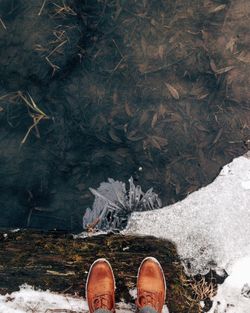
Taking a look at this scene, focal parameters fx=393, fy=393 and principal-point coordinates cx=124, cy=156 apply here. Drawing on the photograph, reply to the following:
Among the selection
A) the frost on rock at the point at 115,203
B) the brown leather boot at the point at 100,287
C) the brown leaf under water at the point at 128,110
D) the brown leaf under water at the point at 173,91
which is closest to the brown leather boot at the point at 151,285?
the brown leather boot at the point at 100,287

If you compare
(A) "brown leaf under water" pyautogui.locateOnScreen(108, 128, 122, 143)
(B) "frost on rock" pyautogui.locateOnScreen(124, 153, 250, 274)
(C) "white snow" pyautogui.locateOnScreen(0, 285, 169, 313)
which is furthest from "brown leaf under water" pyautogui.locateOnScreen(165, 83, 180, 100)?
(C) "white snow" pyautogui.locateOnScreen(0, 285, 169, 313)

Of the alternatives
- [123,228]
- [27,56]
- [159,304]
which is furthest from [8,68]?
[159,304]

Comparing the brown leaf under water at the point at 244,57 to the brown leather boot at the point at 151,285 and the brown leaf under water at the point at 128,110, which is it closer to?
the brown leaf under water at the point at 128,110

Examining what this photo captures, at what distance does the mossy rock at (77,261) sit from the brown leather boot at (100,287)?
36 millimetres

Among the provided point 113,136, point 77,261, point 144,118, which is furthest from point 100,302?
point 144,118

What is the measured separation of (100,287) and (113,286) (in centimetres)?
8

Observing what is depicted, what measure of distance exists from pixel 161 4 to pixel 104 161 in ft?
3.63

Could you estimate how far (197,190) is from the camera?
2.56 m

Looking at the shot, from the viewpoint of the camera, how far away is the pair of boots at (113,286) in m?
2.34

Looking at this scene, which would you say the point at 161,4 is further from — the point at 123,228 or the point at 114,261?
the point at 114,261

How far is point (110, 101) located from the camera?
2.63 m

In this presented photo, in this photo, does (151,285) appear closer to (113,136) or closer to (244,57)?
(113,136)

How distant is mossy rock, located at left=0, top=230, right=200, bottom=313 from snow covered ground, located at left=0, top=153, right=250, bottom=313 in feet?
0.23

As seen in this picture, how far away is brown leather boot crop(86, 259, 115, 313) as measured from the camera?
2350 millimetres
